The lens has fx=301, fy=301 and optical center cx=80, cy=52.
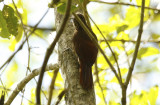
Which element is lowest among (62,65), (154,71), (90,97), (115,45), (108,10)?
(90,97)

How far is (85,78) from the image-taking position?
7.75 ft

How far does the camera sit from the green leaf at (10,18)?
214cm

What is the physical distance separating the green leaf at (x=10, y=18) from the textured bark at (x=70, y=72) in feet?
1.47

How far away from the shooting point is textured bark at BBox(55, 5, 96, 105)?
2.27 meters

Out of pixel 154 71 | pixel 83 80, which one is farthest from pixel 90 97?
pixel 154 71

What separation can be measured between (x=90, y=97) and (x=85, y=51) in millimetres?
522

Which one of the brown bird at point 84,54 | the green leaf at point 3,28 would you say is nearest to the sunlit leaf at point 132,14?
the brown bird at point 84,54

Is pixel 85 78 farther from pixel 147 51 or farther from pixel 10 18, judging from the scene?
pixel 147 51

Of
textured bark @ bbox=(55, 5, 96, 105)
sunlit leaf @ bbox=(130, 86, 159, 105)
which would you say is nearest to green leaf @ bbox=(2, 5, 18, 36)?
textured bark @ bbox=(55, 5, 96, 105)

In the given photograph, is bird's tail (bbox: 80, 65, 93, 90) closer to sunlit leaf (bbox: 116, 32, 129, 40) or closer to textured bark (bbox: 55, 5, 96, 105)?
textured bark (bbox: 55, 5, 96, 105)

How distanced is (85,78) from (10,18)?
28.8 inches

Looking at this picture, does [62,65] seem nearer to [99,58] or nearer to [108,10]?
[99,58]

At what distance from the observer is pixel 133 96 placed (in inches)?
104

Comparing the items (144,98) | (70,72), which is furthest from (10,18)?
(144,98)
